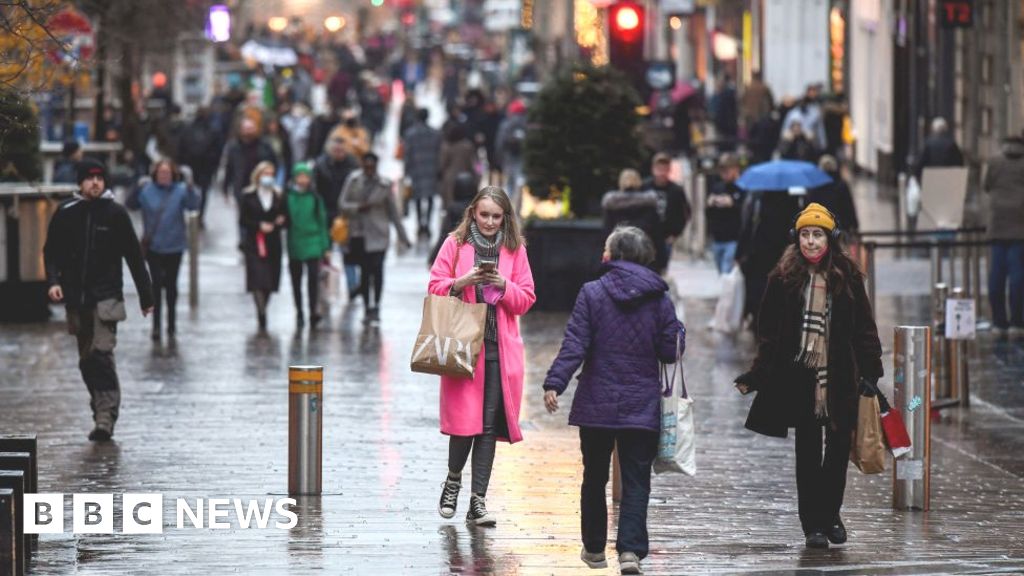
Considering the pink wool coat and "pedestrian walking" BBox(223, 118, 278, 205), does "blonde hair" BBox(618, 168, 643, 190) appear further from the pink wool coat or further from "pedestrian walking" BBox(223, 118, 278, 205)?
"pedestrian walking" BBox(223, 118, 278, 205)

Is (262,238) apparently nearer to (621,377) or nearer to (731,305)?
(731,305)

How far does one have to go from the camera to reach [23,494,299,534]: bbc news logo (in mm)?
10820

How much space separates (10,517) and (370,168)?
13.2 metres

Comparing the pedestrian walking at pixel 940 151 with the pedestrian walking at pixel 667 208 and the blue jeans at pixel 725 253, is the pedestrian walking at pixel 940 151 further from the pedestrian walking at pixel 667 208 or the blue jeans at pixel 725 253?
the pedestrian walking at pixel 667 208

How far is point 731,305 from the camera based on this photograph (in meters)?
19.9

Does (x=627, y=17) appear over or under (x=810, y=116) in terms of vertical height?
over

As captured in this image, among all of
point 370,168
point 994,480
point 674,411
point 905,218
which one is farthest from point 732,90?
point 674,411

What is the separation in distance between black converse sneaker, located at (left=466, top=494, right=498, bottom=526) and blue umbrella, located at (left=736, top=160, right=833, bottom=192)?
27.9 feet

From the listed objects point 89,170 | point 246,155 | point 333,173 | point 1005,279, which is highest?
point 89,170

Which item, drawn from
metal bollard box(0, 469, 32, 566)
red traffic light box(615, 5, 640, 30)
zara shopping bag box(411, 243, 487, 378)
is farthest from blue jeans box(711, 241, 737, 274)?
metal bollard box(0, 469, 32, 566)

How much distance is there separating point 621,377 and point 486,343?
1.29 metres

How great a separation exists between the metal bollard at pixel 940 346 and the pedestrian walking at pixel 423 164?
49.2 feet

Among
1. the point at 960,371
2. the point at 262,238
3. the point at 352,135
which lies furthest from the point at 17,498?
the point at 352,135

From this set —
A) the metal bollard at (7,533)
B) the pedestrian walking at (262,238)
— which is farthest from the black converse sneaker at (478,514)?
the pedestrian walking at (262,238)
